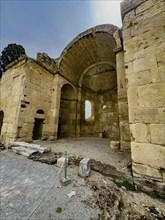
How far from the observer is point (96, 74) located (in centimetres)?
1126

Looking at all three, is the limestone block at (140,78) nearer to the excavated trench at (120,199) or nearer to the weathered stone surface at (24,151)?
the excavated trench at (120,199)

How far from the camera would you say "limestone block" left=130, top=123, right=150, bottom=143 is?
2127mm

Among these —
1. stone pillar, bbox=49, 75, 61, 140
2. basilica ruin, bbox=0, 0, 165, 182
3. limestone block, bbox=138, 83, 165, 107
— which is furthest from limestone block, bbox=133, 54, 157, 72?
stone pillar, bbox=49, 75, 61, 140

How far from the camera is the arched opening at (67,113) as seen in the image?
30.1ft

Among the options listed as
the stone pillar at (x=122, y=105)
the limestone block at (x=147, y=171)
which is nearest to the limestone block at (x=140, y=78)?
the stone pillar at (x=122, y=105)

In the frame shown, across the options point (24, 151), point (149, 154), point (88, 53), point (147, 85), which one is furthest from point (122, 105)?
point (88, 53)

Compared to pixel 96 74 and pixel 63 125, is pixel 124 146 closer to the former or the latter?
pixel 63 125

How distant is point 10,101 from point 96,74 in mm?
8505

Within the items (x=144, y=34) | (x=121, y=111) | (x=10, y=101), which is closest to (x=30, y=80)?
(x=10, y=101)

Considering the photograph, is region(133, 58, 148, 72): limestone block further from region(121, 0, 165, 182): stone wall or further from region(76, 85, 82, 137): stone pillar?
region(76, 85, 82, 137): stone pillar

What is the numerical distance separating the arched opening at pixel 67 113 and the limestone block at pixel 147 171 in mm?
7453

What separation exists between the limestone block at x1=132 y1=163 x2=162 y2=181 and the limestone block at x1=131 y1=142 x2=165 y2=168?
69mm

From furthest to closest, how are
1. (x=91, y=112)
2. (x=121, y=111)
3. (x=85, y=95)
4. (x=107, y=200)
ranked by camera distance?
(x=91, y=112), (x=85, y=95), (x=121, y=111), (x=107, y=200)

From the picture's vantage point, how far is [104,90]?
11.5 meters
